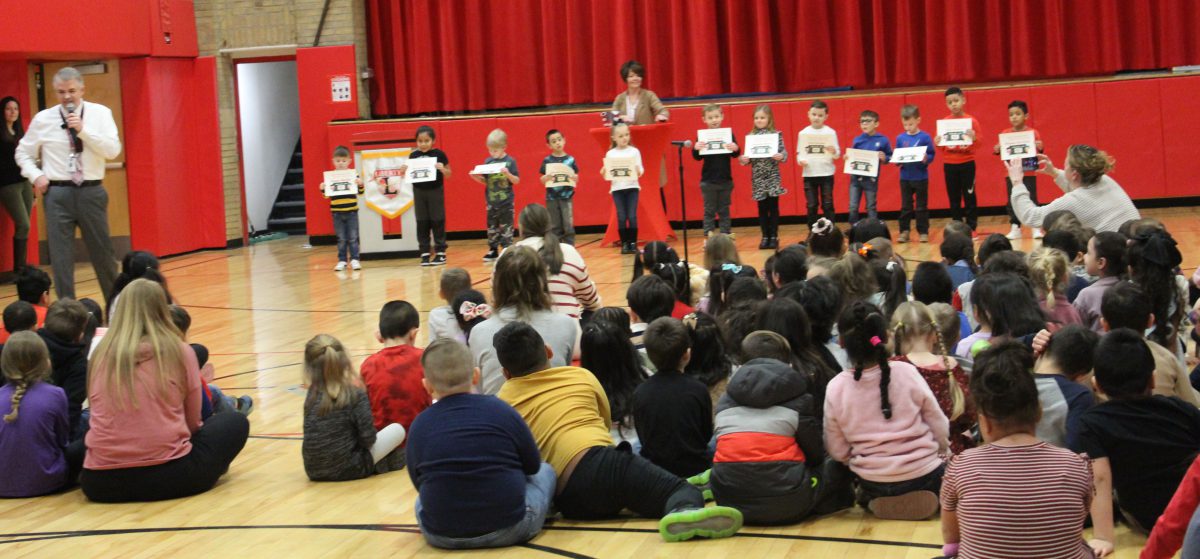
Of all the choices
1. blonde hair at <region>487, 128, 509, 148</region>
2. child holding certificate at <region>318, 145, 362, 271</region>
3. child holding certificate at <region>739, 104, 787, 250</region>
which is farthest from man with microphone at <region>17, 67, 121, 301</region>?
child holding certificate at <region>739, 104, 787, 250</region>

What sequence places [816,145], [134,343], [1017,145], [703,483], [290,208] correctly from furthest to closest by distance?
1. [290,208]
2. [816,145]
3. [1017,145]
4. [134,343]
5. [703,483]

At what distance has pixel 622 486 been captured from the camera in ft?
15.7

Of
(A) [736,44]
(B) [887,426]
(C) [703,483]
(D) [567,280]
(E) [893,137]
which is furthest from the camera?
(A) [736,44]

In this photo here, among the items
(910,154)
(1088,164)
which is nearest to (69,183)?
(1088,164)

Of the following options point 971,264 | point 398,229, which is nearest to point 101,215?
point 398,229

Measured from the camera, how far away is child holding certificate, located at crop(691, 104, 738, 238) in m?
13.4

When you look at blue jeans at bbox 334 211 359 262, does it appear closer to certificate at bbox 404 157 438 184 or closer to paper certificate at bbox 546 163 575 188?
certificate at bbox 404 157 438 184

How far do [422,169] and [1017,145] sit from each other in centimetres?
584

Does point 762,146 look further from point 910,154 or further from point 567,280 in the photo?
point 567,280

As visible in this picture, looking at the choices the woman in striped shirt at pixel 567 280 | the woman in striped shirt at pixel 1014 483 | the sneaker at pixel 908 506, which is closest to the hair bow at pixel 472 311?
the woman in striped shirt at pixel 567 280

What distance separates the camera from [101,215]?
933cm

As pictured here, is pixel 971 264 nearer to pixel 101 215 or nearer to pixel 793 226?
pixel 101 215

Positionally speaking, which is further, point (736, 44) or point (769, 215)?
point (736, 44)

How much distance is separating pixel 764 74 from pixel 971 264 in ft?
28.8
